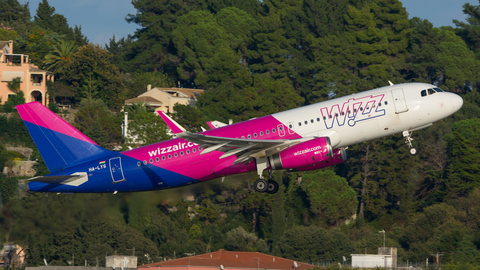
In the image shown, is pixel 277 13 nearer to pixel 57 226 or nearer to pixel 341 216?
pixel 341 216

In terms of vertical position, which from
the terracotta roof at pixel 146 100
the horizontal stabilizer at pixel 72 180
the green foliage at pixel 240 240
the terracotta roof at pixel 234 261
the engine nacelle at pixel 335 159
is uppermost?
the terracotta roof at pixel 146 100

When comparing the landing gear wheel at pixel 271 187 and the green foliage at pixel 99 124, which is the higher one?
the green foliage at pixel 99 124

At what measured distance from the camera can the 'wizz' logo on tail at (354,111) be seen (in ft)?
121

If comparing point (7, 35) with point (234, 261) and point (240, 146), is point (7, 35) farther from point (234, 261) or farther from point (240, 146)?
point (240, 146)

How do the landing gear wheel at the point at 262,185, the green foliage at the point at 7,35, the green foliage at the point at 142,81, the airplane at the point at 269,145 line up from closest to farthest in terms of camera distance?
the airplane at the point at 269,145
the landing gear wheel at the point at 262,185
the green foliage at the point at 142,81
the green foliage at the point at 7,35

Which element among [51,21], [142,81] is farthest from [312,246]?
[51,21]

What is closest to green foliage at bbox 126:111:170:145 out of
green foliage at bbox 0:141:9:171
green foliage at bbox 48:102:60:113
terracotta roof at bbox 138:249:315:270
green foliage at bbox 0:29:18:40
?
green foliage at bbox 0:141:9:171

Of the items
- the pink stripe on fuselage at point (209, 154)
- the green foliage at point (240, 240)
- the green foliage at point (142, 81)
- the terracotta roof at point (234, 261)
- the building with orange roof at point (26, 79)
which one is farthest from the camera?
the green foliage at point (142, 81)

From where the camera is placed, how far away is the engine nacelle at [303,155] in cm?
3609

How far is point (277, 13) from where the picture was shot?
173500 millimetres

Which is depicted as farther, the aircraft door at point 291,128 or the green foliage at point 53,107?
the green foliage at point 53,107

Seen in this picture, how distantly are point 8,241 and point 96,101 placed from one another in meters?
97.7

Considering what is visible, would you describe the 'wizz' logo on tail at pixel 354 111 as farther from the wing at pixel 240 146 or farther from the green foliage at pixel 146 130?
the green foliage at pixel 146 130

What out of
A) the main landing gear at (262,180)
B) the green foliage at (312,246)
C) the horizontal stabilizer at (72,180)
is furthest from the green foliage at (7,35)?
the main landing gear at (262,180)
